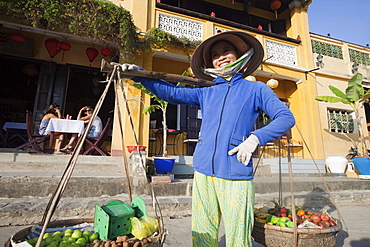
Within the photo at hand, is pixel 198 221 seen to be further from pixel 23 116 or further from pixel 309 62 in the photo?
pixel 23 116

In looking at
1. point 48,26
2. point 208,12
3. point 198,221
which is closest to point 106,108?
point 48,26

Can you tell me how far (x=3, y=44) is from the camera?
5.68 metres

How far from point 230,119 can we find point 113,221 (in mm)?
1028

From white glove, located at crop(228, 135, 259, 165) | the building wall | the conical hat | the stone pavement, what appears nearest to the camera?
white glove, located at crop(228, 135, 259, 165)

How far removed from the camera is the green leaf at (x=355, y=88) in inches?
267

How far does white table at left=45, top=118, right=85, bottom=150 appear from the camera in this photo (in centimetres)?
449

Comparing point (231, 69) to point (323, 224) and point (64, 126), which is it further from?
point (64, 126)

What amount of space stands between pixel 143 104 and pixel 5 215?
11.8 feet

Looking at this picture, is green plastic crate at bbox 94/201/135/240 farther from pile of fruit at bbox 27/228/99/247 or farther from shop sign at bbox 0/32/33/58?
shop sign at bbox 0/32/33/58

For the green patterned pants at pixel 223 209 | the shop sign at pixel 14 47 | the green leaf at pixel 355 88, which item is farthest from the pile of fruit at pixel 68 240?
the green leaf at pixel 355 88

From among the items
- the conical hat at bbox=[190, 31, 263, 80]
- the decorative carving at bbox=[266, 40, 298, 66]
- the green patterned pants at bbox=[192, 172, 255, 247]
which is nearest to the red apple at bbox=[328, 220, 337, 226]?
the green patterned pants at bbox=[192, 172, 255, 247]

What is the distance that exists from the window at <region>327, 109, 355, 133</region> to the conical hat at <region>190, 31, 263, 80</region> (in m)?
7.81

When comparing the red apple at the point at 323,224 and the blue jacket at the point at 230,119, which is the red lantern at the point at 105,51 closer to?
the blue jacket at the point at 230,119

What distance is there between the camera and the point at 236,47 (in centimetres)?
177
